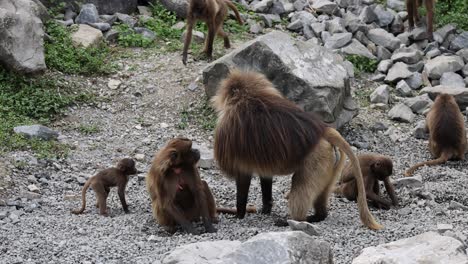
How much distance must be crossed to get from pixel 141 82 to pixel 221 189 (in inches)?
139

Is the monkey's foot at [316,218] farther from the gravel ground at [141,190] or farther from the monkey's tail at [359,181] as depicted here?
the monkey's tail at [359,181]

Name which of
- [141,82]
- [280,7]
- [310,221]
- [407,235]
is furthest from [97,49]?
[407,235]

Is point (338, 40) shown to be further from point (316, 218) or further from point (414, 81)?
point (316, 218)

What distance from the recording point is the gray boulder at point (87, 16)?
15297 mm

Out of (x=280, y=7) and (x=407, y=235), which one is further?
(x=280, y=7)

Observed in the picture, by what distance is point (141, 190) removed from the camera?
431 inches

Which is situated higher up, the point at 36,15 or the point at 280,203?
the point at 36,15

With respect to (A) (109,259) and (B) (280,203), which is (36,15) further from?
(A) (109,259)

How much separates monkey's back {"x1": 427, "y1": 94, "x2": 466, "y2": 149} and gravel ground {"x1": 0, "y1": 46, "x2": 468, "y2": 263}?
0.37 metres

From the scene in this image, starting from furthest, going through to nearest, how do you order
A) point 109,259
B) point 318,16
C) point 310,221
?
point 318,16 → point 310,221 → point 109,259

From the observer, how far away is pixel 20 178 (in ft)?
35.4

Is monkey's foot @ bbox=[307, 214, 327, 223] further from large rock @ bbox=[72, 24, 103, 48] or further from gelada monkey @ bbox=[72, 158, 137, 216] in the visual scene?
large rock @ bbox=[72, 24, 103, 48]

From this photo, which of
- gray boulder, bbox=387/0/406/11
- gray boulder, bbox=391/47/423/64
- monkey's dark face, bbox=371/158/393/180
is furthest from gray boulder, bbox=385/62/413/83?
monkey's dark face, bbox=371/158/393/180

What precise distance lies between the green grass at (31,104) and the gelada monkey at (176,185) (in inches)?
115
